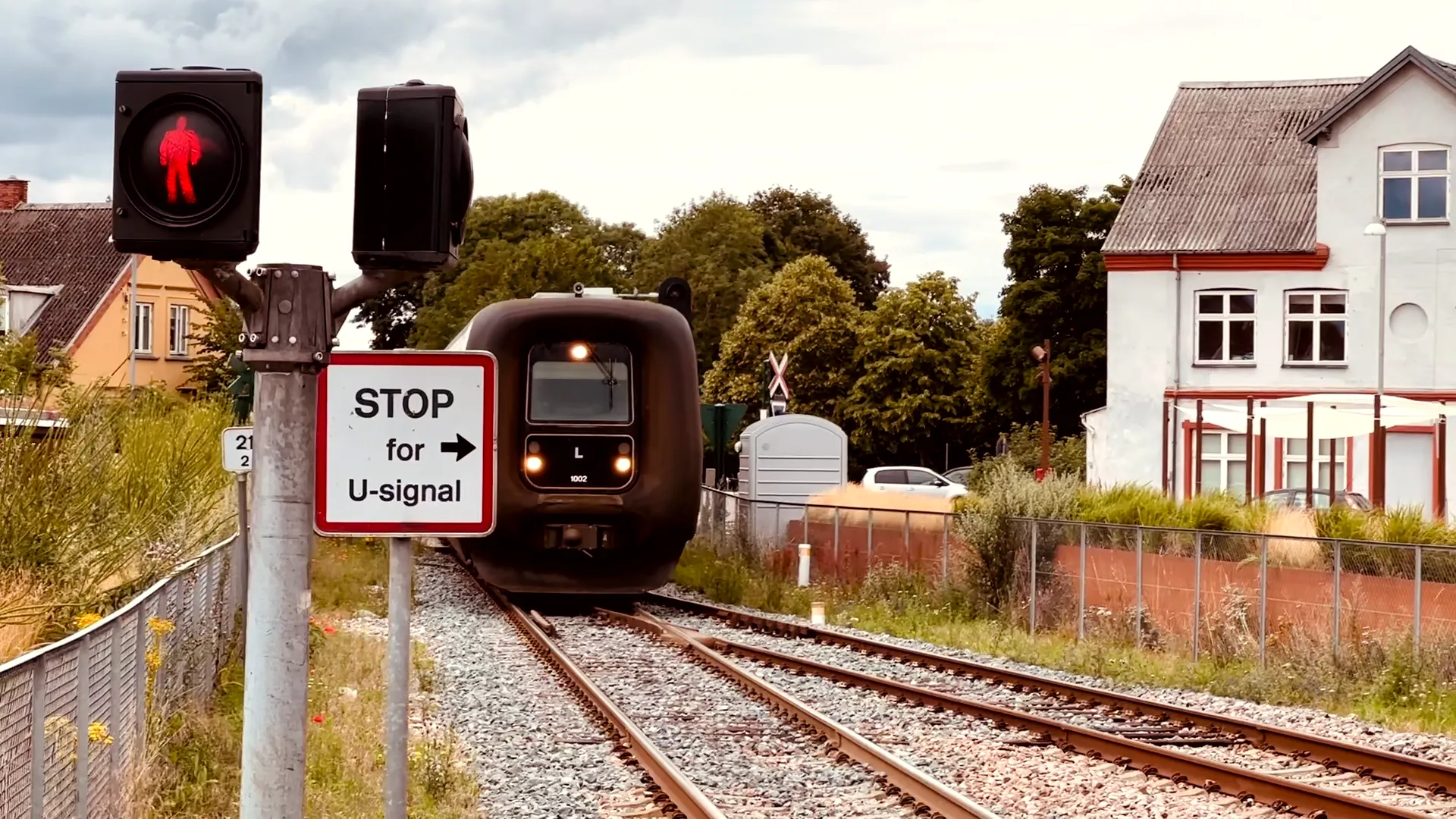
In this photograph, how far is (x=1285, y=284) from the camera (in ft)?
137

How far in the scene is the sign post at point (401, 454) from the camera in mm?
5191

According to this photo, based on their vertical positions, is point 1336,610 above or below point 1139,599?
above

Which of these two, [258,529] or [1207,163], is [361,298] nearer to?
[258,529]

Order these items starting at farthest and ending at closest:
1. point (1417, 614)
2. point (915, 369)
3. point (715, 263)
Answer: point (715, 263) < point (915, 369) < point (1417, 614)

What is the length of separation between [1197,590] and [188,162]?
45.1 feet

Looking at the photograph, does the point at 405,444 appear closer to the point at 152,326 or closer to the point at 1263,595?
the point at 1263,595

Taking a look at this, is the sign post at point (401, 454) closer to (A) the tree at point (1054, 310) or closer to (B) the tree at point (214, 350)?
(B) the tree at point (214, 350)

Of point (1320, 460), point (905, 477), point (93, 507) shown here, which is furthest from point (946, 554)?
point (905, 477)

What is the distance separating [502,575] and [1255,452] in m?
24.3

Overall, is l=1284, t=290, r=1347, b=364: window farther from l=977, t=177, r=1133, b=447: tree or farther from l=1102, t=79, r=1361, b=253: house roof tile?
l=977, t=177, r=1133, b=447: tree

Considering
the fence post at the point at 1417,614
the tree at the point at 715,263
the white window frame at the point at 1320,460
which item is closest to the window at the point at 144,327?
the tree at the point at 715,263

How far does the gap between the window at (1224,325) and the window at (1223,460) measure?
190 cm

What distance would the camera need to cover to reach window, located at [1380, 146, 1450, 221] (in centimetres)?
3991

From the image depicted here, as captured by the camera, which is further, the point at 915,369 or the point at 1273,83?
the point at 915,369
